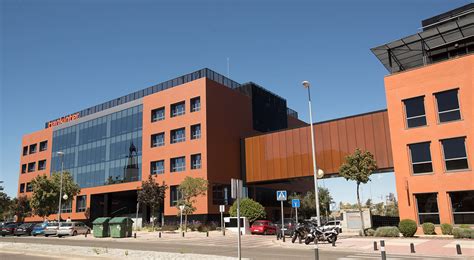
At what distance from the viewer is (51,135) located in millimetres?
70000

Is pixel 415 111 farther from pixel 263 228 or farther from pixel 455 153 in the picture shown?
pixel 263 228

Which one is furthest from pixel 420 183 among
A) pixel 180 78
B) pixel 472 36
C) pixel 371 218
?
pixel 180 78

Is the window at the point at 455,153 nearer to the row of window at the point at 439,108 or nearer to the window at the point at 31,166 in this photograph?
the row of window at the point at 439,108

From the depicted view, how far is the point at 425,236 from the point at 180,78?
118 feet

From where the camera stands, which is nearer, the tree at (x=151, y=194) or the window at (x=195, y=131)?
the tree at (x=151, y=194)

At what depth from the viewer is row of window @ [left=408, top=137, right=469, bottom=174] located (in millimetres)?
27453

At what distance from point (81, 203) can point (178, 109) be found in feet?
78.8

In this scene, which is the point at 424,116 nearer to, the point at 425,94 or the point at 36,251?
the point at 425,94

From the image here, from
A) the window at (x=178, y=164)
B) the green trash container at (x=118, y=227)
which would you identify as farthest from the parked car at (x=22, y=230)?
the window at (x=178, y=164)

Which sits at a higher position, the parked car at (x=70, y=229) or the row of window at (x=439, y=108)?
the row of window at (x=439, y=108)

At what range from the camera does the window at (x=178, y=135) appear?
48.8 m

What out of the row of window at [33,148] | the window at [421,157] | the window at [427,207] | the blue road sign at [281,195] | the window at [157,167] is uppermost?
the row of window at [33,148]

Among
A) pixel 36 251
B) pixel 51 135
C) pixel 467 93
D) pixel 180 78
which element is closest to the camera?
pixel 36 251

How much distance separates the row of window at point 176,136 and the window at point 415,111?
24.1 meters
